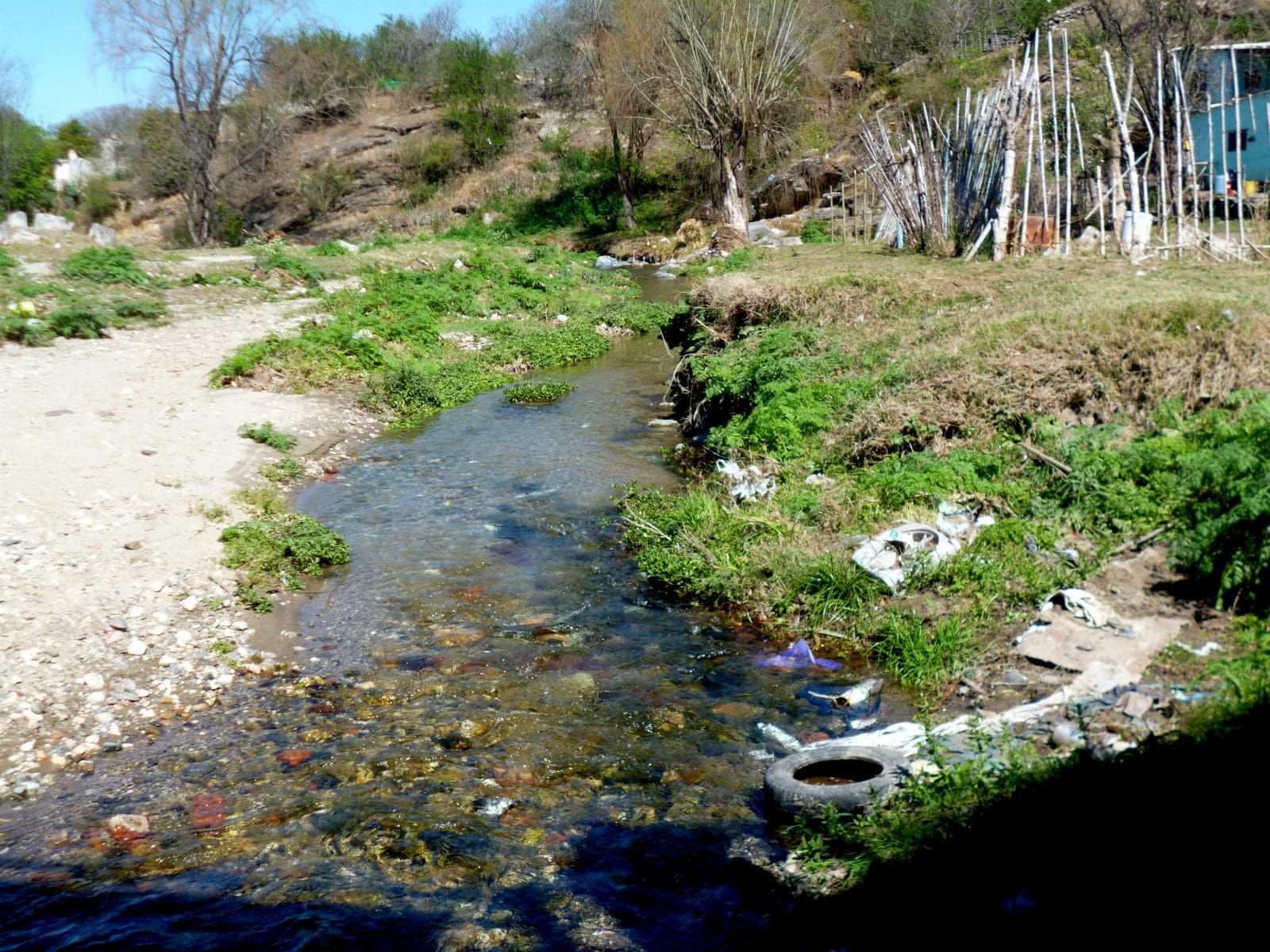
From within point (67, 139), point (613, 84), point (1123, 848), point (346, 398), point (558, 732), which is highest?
point (67, 139)

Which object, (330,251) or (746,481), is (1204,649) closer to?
(746,481)

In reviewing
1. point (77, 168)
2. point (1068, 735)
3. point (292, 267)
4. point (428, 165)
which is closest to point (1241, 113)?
point (292, 267)

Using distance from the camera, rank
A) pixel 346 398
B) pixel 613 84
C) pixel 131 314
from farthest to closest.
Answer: pixel 613 84 → pixel 131 314 → pixel 346 398

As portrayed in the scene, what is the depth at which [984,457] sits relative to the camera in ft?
21.0

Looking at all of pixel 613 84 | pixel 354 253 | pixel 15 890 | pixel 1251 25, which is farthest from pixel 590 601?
pixel 613 84

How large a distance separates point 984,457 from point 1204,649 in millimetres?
2523

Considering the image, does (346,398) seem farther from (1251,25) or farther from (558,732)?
(1251,25)

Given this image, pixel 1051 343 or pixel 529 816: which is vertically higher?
pixel 1051 343

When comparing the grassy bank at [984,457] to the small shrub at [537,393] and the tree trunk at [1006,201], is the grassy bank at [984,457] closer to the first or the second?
the tree trunk at [1006,201]

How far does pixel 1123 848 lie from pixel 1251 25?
27.2 m

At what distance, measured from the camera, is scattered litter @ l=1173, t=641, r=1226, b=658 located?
3992mm

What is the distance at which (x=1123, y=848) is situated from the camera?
2.82 metres

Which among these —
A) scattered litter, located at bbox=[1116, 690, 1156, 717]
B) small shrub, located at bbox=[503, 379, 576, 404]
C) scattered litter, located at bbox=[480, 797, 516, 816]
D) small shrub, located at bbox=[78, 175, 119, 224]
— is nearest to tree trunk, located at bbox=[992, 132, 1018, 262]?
small shrub, located at bbox=[503, 379, 576, 404]

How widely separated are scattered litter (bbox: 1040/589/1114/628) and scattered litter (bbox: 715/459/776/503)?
2651 mm
